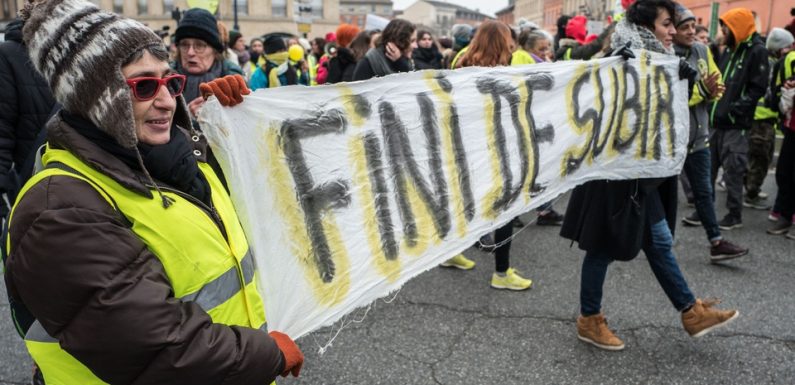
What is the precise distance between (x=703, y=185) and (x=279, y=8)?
4517 cm

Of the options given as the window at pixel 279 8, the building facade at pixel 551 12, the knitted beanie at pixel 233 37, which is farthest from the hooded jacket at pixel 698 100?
the building facade at pixel 551 12

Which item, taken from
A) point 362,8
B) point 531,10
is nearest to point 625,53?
point 362,8

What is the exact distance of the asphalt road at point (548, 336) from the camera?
114 inches

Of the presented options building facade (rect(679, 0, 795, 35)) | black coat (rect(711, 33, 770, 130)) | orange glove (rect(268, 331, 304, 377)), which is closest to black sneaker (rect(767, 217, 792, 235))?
black coat (rect(711, 33, 770, 130))

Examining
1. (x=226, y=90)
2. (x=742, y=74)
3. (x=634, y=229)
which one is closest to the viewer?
(x=226, y=90)

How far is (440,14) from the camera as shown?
116m

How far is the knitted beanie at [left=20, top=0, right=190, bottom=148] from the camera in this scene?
132 centimetres

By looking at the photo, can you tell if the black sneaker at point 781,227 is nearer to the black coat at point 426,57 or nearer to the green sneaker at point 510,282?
the green sneaker at point 510,282

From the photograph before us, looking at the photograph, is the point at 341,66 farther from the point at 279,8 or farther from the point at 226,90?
the point at 279,8

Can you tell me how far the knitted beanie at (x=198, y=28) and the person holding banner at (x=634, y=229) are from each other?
2222 mm

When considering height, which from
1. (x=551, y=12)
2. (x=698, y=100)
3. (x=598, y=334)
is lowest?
(x=598, y=334)

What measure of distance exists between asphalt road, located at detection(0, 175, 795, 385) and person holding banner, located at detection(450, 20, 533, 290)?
0.10m

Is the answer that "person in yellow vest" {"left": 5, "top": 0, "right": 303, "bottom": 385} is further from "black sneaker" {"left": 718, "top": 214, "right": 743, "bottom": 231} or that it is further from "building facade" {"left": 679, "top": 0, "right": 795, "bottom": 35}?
"building facade" {"left": 679, "top": 0, "right": 795, "bottom": 35}

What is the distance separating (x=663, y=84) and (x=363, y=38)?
12.7 feet
